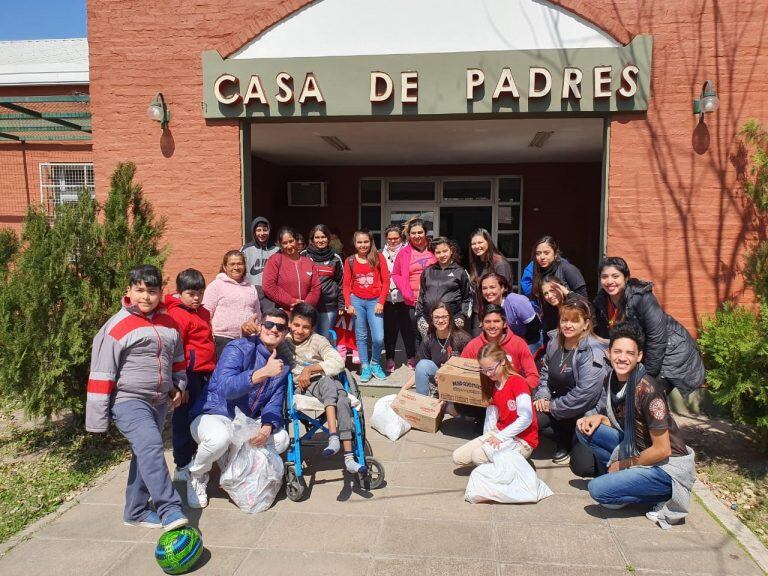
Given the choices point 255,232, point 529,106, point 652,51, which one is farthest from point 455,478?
point 652,51

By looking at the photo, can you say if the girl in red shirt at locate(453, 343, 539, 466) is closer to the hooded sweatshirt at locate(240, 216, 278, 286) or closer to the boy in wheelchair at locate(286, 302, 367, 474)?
the boy in wheelchair at locate(286, 302, 367, 474)

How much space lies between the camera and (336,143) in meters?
9.82

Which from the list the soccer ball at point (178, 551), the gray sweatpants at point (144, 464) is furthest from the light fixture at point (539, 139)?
the soccer ball at point (178, 551)

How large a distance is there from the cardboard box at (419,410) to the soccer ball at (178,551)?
7.84ft

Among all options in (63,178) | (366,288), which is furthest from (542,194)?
(63,178)

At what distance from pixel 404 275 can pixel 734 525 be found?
12.2 feet

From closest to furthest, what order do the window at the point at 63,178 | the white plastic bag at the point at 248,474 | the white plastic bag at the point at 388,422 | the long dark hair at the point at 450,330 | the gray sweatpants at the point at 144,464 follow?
the gray sweatpants at the point at 144,464, the white plastic bag at the point at 248,474, the white plastic bag at the point at 388,422, the long dark hair at the point at 450,330, the window at the point at 63,178

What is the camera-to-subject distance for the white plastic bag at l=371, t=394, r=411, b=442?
5129 mm

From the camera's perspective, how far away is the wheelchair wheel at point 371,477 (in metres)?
4.08

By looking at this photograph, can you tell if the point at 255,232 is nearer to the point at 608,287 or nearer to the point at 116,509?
the point at 116,509

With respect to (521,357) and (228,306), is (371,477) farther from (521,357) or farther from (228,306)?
(228,306)

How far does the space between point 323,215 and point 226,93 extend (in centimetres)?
640

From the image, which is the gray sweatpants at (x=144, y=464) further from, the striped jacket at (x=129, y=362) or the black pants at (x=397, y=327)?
the black pants at (x=397, y=327)

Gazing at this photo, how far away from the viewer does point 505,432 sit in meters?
4.14
